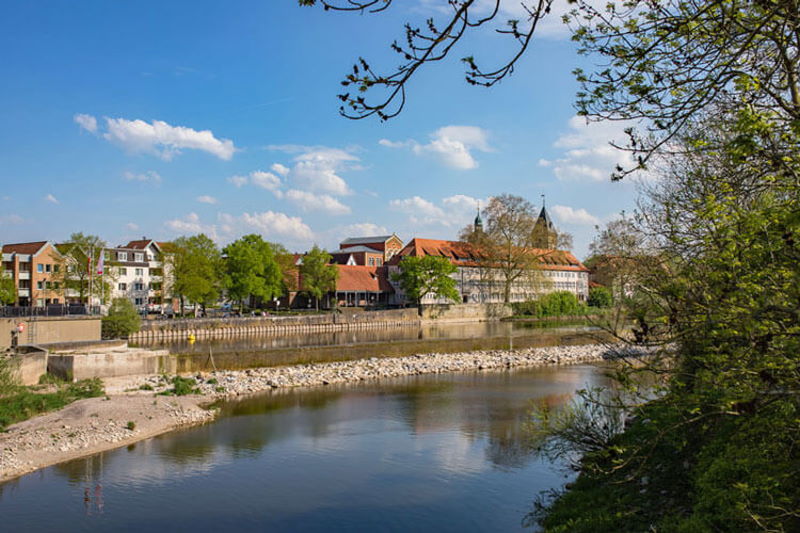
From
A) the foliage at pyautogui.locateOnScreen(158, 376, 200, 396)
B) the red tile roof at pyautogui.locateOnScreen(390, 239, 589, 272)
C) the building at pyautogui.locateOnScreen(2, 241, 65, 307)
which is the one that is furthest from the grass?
the red tile roof at pyautogui.locateOnScreen(390, 239, 589, 272)

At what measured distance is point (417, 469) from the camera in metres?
15.8

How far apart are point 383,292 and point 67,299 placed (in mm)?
36475

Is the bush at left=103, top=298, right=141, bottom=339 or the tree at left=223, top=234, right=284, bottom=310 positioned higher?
the tree at left=223, top=234, right=284, bottom=310

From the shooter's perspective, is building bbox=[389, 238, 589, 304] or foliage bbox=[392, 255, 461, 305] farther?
building bbox=[389, 238, 589, 304]

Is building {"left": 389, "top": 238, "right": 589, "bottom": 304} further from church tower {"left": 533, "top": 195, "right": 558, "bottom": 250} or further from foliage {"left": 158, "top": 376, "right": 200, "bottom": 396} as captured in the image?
foliage {"left": 158, "top": 376, "right": 200, "bottom": 396}

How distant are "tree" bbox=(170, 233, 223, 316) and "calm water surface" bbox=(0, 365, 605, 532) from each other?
33.5 meters

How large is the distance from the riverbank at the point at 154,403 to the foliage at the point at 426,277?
A: 3318cm

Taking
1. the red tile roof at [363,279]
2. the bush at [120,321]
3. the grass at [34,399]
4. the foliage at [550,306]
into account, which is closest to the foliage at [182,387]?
the grass at [34,399]

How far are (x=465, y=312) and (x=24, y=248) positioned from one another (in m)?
46.4

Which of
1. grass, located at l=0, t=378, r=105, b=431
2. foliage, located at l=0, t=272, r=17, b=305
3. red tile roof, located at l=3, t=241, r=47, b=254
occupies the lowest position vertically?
grass, located at l=0, t=378, r=105, b=431

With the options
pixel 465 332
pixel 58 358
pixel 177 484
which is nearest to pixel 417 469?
pixel 177 484

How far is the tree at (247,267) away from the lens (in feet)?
193

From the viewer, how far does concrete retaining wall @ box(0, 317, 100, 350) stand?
32031mm

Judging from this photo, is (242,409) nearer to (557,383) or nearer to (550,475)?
(550,475)
